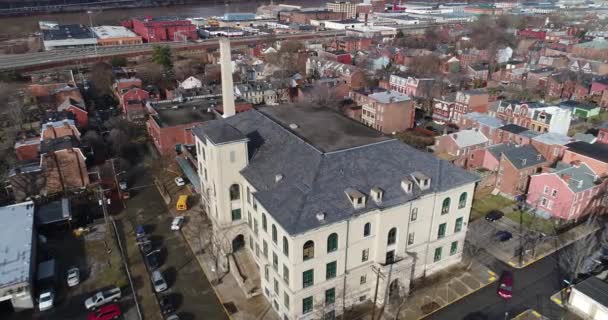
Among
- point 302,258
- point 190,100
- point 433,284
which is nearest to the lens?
point 302,258

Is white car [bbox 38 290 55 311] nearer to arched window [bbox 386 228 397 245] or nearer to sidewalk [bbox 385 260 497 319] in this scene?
sidewalk [bbox 385 260 497 319]

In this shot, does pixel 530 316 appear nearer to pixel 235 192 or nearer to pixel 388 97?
pixel 235 192

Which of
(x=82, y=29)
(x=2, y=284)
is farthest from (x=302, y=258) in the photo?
(x=82, y=29)

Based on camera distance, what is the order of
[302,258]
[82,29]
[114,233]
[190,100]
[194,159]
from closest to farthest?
[302,258]
[114,233]
[194,159]
[190,100]
[82,29]

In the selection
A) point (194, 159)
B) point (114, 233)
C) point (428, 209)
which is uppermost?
point (428, 209)

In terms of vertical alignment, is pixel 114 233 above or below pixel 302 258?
below

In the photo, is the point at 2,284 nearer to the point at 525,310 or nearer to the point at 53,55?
the point at 525,310

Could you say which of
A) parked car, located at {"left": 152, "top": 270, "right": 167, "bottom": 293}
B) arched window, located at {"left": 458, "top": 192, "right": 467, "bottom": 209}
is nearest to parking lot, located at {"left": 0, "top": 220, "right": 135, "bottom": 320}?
parked car, located at {"left": 152, "top": 270, "right": 167, "bottom": 293}

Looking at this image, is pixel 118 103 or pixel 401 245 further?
pixel 118 103
